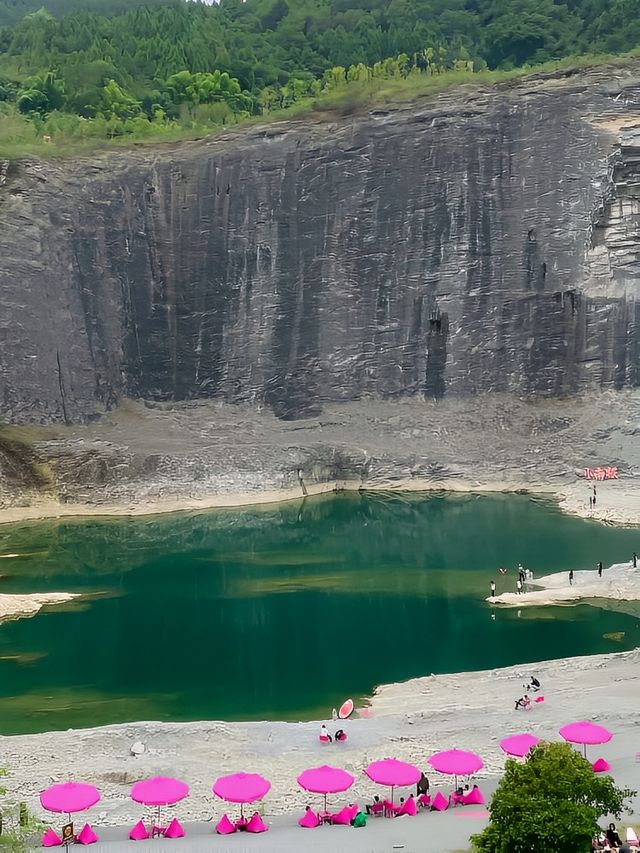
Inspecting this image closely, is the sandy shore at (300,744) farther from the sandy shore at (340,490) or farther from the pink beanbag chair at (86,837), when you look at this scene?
the sandy shore at (340,490)

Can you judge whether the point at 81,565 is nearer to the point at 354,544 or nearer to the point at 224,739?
the point at 354,544

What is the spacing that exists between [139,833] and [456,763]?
6083 millimetres

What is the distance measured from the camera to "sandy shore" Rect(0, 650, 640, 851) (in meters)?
21.1

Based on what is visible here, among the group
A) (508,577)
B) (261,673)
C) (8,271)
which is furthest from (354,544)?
(8,271)

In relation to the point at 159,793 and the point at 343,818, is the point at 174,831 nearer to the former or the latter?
the point at 159,793

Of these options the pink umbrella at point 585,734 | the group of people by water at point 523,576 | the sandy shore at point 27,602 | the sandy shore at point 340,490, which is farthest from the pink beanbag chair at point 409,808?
the sandy shore at point 340,490

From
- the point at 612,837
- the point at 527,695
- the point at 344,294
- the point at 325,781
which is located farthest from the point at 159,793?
the point at 344,294

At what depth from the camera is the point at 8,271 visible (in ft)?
202

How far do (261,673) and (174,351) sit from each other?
37765 millimetres

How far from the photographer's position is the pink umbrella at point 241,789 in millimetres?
18938

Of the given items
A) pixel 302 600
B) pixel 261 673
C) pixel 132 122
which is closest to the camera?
pixel 261 673

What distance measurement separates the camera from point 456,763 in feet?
64.7

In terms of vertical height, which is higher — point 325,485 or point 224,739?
point 224,739

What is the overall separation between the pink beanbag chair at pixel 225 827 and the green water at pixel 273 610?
27.4ft
